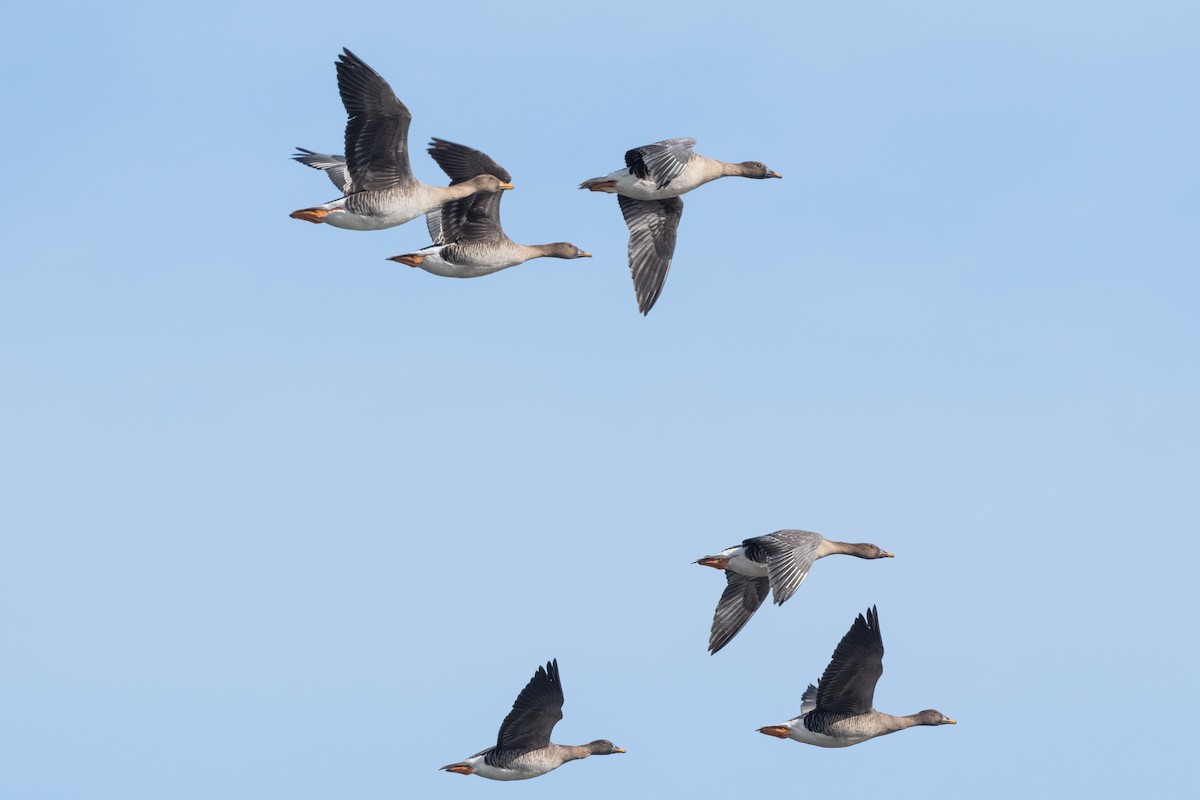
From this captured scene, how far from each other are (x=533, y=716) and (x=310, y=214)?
9736 millimetres

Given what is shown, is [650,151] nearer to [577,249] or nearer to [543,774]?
[577,249]

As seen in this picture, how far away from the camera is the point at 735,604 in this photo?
134 ft

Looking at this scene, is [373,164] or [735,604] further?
[735,604]

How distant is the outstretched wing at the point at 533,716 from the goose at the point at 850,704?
14.1 feet

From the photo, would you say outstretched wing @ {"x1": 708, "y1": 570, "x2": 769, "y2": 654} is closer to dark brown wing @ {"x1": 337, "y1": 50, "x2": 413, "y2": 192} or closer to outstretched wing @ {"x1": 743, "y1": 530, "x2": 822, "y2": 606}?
outstretched wing @ {"x1": 743, "y1": 530, "x2": 822, "y2": 606}

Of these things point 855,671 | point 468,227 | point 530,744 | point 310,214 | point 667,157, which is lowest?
point 530,744

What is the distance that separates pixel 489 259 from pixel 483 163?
1.84 metres

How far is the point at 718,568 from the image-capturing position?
4053 centimetres

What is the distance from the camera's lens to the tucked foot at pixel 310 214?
37875mm

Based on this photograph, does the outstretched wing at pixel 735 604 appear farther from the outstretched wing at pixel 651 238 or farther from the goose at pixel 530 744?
the outstretched wing at pixel 651 238

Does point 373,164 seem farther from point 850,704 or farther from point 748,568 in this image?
point 850,704

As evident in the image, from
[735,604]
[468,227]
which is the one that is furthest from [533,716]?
[468,227]

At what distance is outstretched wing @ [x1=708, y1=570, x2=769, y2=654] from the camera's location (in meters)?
40.5

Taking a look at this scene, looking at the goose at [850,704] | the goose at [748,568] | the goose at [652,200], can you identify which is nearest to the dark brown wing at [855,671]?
the goose at [850,704]
